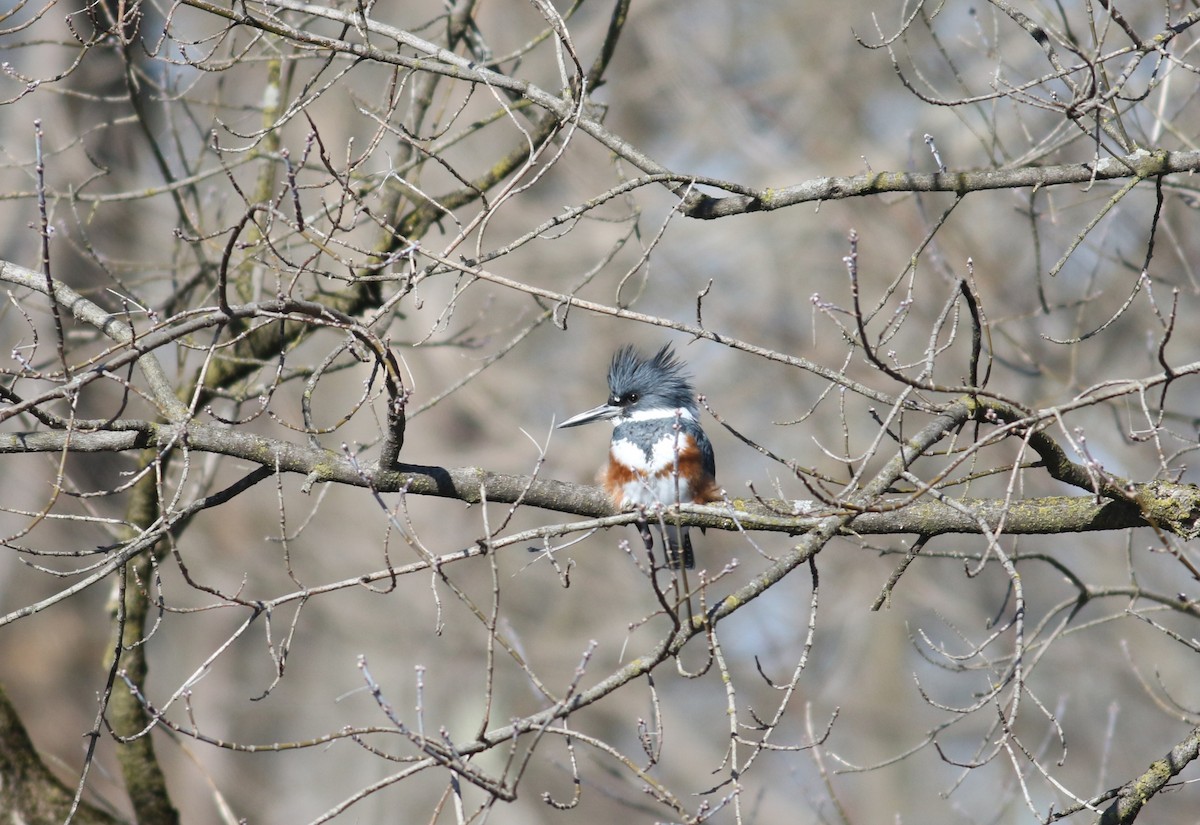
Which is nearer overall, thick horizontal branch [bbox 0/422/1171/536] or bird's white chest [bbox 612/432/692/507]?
thick horizontal branch [bbox 0/422/1171/536]

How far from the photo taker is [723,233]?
8.99m

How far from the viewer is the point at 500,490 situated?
8.86 ft

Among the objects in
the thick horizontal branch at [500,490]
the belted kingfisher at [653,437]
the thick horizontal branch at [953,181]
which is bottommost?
the thick horizontal branch at [500,490]

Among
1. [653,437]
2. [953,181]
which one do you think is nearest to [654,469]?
[653,437]

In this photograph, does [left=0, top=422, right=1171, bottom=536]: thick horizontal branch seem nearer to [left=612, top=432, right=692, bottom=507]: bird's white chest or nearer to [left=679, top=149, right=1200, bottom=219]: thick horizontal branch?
[left=679, top=149, right=1200, bottom=219]: thick horizontal branch

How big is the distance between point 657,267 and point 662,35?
1781 millimetres

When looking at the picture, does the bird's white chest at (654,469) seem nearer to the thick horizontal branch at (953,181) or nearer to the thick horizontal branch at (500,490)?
the thick horizontal branch at (500,490)

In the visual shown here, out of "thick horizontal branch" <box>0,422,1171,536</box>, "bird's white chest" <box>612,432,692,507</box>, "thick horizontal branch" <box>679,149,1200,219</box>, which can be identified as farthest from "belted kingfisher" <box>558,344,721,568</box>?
"thick horizontal branch" <box>679,149,1200,219</box>

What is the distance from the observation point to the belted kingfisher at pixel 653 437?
3.79 m

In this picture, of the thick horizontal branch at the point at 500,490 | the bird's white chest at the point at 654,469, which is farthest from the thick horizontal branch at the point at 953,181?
the bird's white chest at the point at 654,469

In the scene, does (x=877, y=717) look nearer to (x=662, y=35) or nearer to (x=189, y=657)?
(x=662, y=35)

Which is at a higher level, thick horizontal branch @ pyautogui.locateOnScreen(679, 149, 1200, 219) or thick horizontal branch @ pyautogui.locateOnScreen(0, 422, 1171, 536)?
thick horizontal branch @ pyautogui.locateOnScreen(679, 149, 1200, 219)

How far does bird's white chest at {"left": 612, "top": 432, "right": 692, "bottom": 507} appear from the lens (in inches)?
146

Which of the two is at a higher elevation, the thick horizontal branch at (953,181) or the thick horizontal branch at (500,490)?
the thick horizontal branch at (953,181)
